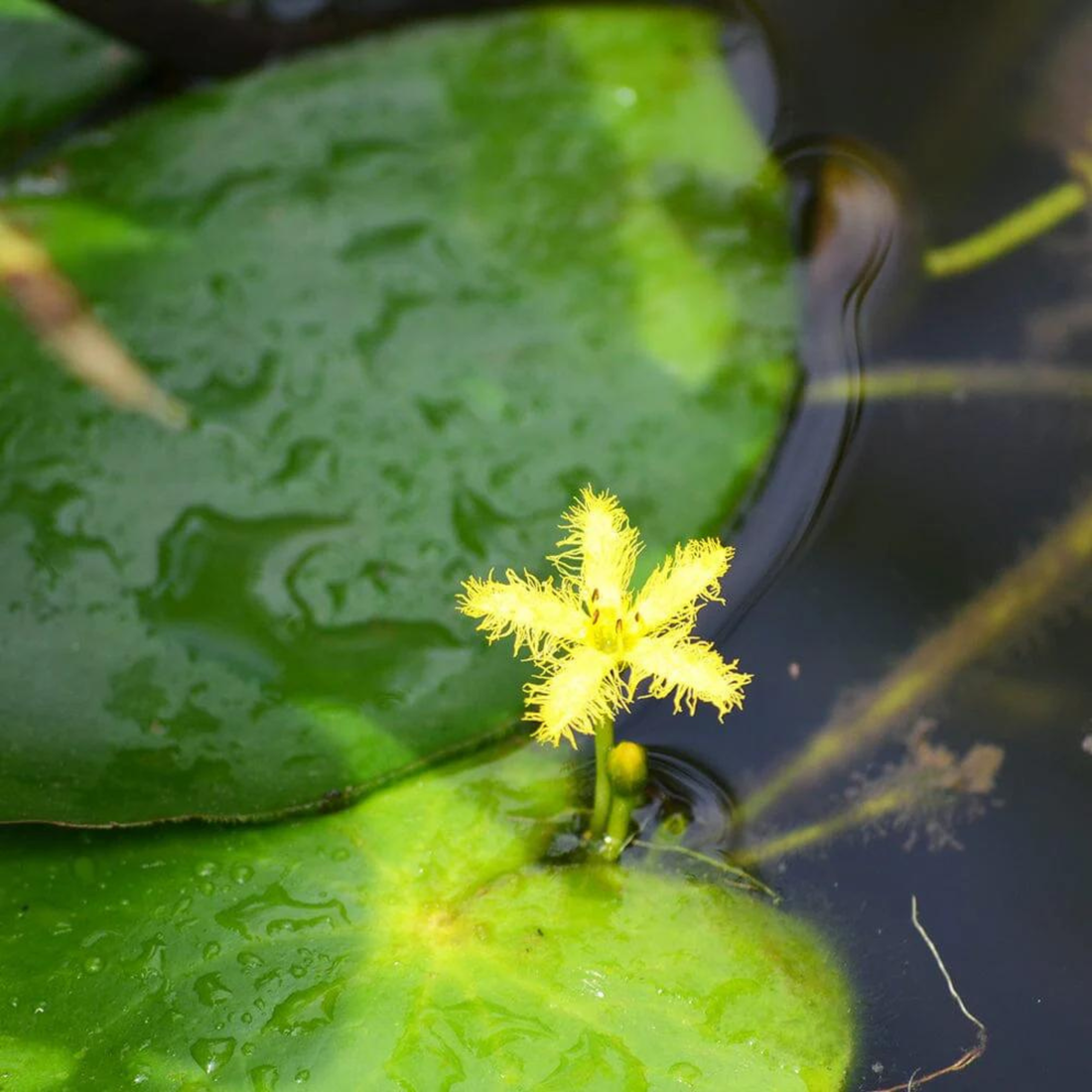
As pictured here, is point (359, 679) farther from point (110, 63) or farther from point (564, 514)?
point (110, 63)

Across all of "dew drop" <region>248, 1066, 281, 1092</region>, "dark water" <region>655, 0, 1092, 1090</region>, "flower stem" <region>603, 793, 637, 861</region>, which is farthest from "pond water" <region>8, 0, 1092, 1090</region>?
"dew drop" <region>248, 1066, 281, 1092</region>

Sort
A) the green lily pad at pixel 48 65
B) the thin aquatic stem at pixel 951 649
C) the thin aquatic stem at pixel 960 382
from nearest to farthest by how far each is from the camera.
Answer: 1. the thin aquatic stem at pixel 951 649
2. the thin aquatic stem at pixel 960 382
3. the green lily pad at pixel 48 65

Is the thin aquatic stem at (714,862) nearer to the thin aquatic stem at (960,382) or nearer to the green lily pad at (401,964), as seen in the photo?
the green lily pad at (401,964)

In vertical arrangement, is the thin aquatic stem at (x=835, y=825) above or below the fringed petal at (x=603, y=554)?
below

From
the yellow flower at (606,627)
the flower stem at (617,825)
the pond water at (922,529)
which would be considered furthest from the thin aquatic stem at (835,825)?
the yellow flower at (606,627)

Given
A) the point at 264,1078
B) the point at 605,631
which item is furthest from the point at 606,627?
the point at 264,1078

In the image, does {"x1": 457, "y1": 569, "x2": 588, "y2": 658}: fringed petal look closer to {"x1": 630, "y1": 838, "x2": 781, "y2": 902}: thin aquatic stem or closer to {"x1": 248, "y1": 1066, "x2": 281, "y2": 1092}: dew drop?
{"x1": 630, "y1": 838, "x2": 781, "y2": 902}: thin aquatic stem
